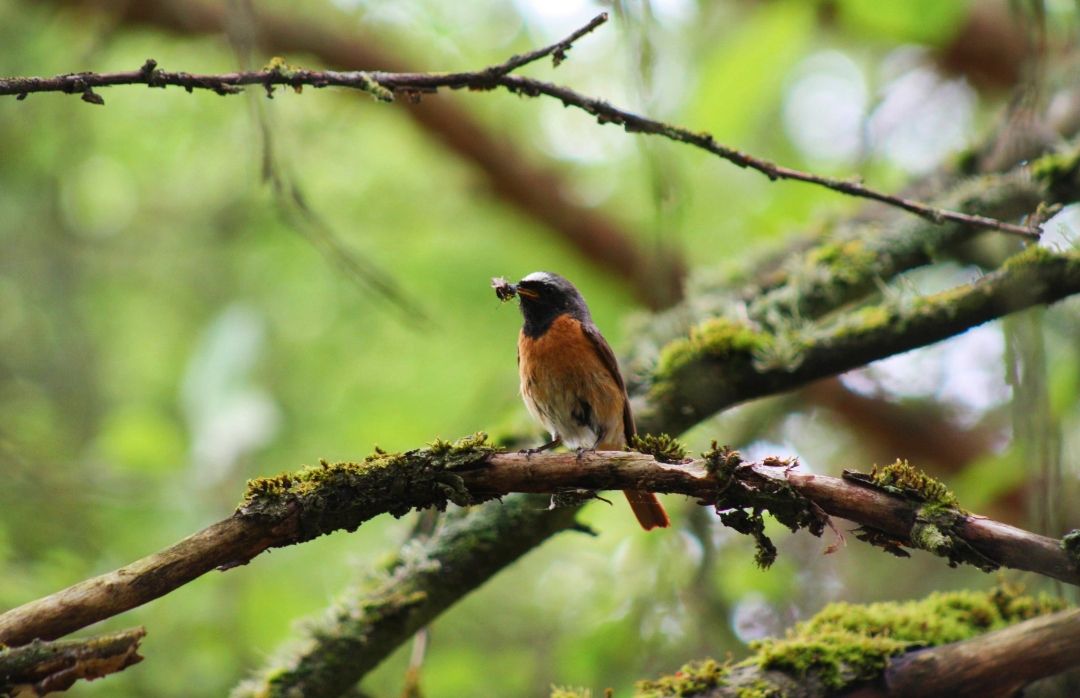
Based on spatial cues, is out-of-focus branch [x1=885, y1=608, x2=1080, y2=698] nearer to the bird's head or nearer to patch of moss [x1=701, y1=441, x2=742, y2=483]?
patch of moss [x1=701, y1=441, x2=742, y2=483]

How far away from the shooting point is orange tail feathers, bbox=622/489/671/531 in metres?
4.27

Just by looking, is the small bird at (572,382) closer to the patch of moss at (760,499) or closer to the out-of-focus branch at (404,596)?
the out-of-focus branch at (404,596)

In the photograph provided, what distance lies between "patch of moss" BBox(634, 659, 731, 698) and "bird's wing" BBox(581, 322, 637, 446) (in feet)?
4.20

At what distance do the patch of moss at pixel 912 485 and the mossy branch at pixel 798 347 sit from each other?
5.02 feet

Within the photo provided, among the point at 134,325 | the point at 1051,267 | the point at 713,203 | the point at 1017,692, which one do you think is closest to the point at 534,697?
the point at 1017,692

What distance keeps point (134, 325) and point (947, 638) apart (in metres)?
8.42

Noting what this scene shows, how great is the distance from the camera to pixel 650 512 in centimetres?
443

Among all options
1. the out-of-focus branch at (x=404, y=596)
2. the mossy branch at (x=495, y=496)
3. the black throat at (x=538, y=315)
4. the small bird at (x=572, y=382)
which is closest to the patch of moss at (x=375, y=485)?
the mossy branch at (x=495, y=496)

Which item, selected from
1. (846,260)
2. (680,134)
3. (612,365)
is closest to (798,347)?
(612,365)

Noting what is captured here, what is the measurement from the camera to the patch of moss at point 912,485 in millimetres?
2734

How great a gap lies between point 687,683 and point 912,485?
3.68 feet

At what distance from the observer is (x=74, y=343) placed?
9539 millimetres

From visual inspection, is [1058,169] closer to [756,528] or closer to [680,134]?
[680,134]

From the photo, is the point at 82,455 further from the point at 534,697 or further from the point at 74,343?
the point at 534,697
